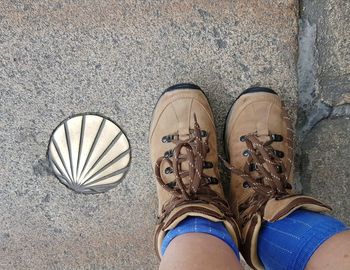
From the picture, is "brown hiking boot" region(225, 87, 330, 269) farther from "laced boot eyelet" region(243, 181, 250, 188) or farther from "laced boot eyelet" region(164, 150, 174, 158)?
"laced boot eyelet" region(164, 150, 174, 158)

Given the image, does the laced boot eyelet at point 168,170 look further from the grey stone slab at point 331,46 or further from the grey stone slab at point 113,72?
the grey stone slab at point 331,46

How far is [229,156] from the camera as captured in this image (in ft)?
4.67

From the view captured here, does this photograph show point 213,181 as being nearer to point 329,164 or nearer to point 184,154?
point 184,154

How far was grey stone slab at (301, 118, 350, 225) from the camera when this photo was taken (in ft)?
4.67

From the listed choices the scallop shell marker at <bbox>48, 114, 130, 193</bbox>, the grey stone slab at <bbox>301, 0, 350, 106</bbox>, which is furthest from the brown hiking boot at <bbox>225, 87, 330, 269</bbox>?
the scallop shell marker at <bbox>48, 114, 130, 193</bbox>

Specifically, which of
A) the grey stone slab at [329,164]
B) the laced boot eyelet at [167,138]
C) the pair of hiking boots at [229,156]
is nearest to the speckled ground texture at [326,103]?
the grey stone slab at [329,164]

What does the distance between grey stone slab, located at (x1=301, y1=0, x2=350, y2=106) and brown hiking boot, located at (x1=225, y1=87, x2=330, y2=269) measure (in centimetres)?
16

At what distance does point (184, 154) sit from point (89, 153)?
33 centimetres

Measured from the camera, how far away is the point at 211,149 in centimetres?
139

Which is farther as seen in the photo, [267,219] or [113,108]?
[113,108]

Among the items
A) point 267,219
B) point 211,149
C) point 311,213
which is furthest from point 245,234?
point 211,149

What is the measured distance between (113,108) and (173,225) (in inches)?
18.6

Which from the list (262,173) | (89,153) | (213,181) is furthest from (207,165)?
(89,153)

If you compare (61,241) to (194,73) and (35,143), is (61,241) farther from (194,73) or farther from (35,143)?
(194,73)
